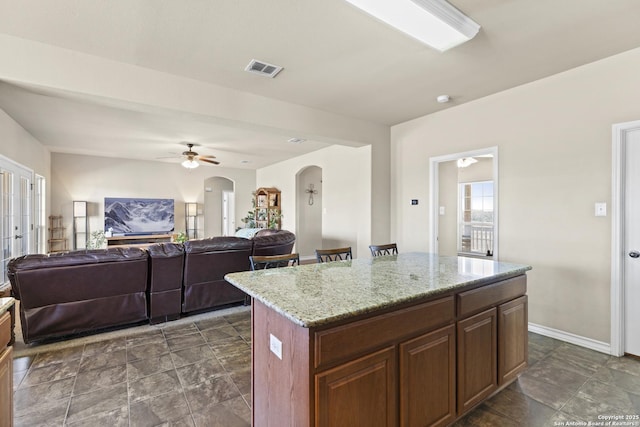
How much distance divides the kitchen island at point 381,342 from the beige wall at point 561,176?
1.27 metres

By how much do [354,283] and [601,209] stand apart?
2641mm

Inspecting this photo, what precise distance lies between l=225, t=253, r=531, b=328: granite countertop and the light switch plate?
1377 mm

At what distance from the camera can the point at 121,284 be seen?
3.17 m

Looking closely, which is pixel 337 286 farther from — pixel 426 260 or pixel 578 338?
pixel 578 338

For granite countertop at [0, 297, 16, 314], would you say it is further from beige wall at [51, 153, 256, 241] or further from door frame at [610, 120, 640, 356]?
beige wall at [51, 153, 256, 241]

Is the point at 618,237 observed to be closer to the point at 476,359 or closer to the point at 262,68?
the point at 476,359

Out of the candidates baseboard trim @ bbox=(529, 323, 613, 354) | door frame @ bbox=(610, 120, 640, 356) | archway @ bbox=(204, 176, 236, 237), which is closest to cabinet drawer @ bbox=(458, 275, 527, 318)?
door frame @ bbox=(610, 120, 640, 356)

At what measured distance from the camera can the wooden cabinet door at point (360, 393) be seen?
4.12 feet

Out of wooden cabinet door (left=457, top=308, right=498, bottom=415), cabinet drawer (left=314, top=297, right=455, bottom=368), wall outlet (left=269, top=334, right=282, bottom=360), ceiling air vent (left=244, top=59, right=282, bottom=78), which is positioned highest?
ceiling air vent (left=244, top=59, right=282, bottom=78)

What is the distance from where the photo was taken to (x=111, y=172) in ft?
27.0

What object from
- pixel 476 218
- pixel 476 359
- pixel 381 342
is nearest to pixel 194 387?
pixel 381 342

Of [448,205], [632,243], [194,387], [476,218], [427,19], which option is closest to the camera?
[427,19]

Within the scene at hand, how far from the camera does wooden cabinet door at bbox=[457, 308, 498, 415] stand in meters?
1.81

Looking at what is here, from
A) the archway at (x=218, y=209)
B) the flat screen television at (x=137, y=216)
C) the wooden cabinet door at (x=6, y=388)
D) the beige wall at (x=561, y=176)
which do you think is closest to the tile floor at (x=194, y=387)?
the beige wall at (x=561, y=176)
